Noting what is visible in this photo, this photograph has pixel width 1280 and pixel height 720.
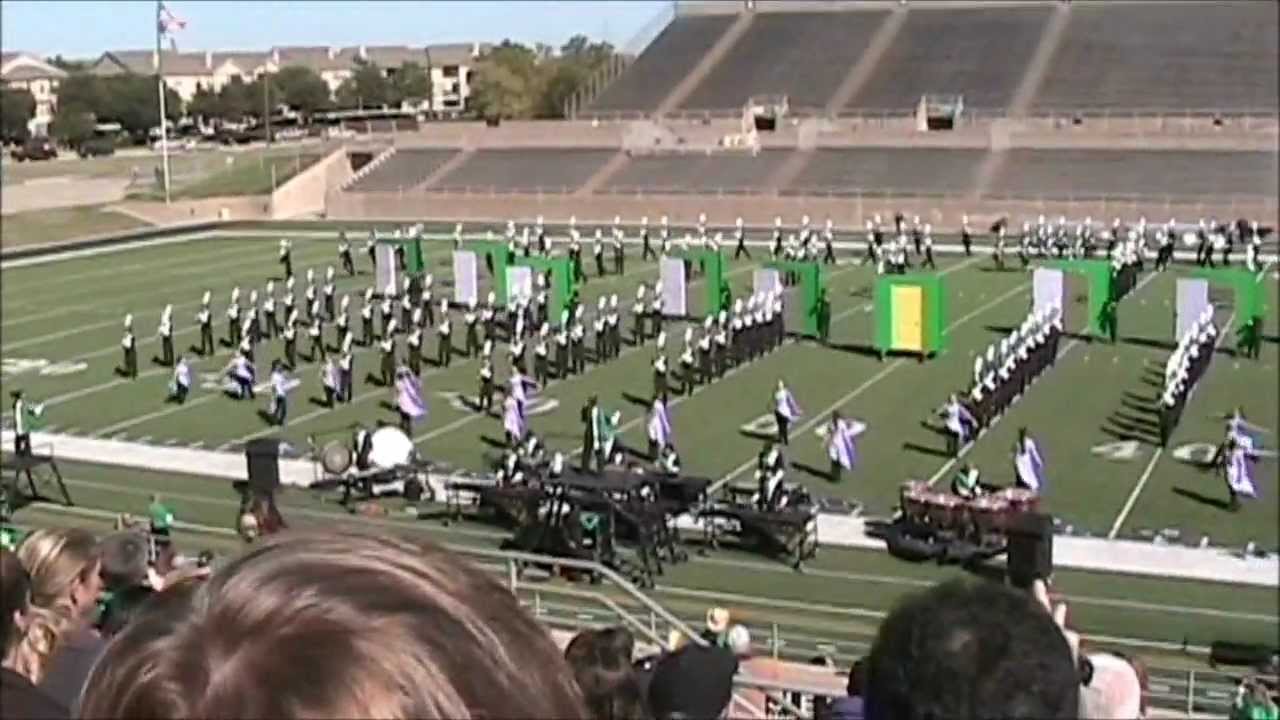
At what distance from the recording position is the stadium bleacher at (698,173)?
2614 centimetres

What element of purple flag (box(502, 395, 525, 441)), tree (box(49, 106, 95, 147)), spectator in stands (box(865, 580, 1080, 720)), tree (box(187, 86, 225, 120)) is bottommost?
purple flag (box(502, 395, 525, 441))

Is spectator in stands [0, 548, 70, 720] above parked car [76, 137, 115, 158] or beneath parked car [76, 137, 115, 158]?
beneath

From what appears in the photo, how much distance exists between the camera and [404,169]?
26.0 m

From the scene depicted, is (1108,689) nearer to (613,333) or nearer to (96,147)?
(96,147)

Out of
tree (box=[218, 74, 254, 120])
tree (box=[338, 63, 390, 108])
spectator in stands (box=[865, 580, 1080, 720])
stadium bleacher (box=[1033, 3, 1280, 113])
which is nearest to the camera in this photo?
spectator in stands (box=[865, 580, 1080, 720])

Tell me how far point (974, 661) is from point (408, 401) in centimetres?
1031

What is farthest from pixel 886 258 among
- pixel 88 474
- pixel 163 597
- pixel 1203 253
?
pixel 163 597

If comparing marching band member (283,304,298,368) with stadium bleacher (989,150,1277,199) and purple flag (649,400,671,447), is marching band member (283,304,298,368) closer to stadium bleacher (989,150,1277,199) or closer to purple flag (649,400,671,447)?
purple flag (649,400,671,447)

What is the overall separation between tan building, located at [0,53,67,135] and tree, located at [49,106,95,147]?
10 cm

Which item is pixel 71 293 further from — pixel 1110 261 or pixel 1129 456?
pixel 1129 456

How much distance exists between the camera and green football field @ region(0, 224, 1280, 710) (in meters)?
7.43

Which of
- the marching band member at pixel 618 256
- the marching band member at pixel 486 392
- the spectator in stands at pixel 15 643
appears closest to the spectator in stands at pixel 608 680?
the spectator in stands at pixel 15 643

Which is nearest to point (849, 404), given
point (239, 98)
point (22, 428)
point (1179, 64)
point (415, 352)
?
point (415, 352)

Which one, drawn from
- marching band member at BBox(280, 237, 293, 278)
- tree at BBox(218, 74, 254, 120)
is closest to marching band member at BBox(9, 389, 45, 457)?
tree at BBox(218, 74, 254, 120)
